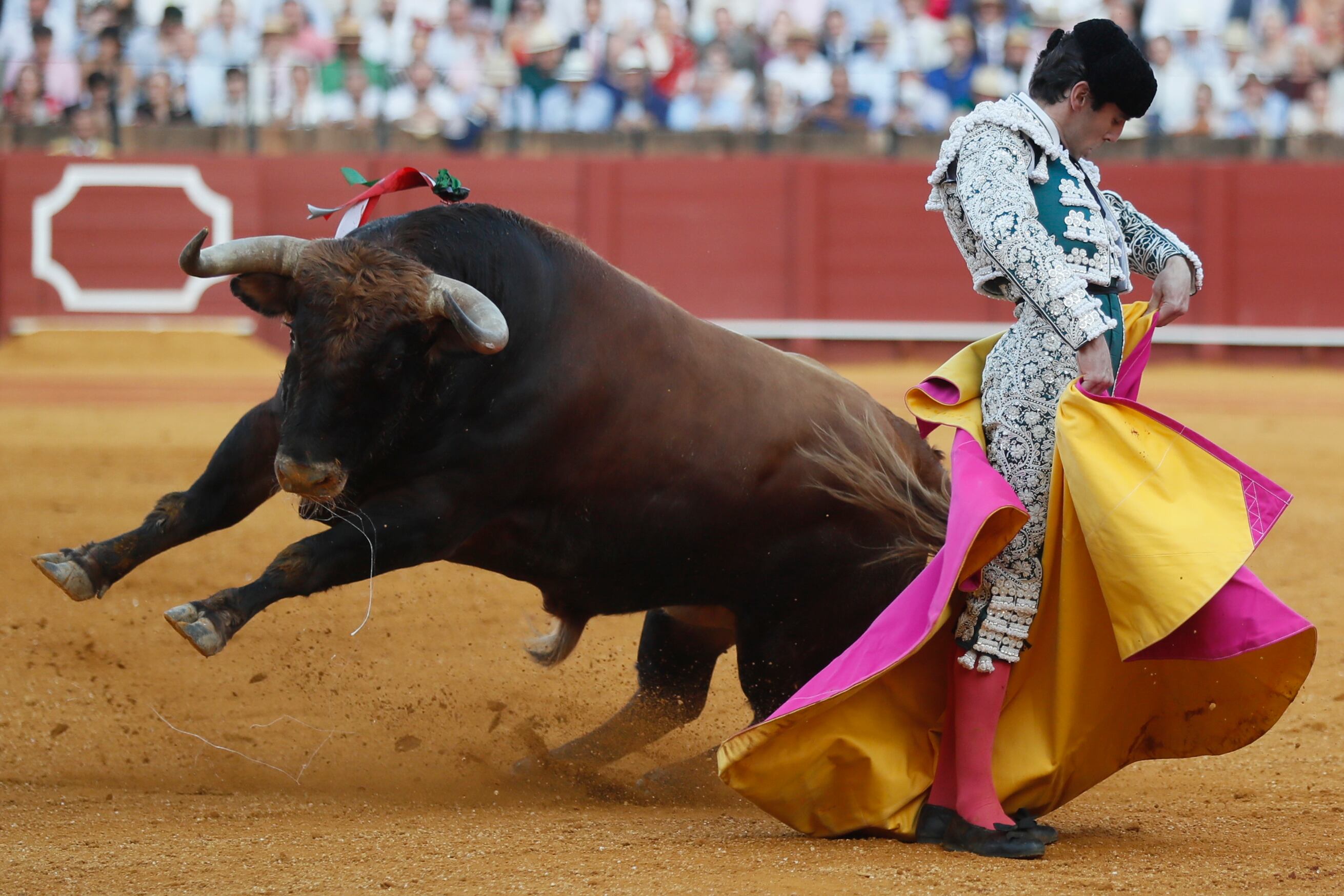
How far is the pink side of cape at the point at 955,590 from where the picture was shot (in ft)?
8.32

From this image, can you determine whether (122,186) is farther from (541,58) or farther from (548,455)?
(548,455)

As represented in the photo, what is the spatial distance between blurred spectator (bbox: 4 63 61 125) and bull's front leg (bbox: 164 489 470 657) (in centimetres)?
885

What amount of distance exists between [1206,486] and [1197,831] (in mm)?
668

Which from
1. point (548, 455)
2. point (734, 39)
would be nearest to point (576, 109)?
point (734, 39)

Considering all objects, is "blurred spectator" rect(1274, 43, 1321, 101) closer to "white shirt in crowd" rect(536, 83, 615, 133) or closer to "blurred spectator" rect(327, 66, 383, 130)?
"white shirt in crowd" rect(536, 83, 615, 133)

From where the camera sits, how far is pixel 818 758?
2.74 meters

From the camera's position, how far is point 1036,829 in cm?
267

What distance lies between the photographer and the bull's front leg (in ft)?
8.48

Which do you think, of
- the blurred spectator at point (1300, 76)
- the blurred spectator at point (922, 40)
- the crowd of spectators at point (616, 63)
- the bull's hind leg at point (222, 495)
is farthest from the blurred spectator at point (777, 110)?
the bull's hind leg at point (222, 495)

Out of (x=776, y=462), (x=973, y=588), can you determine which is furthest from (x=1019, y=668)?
(x=776, y=462)

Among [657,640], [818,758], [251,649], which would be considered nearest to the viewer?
[818,758]

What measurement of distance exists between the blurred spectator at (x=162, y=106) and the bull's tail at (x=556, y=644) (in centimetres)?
786

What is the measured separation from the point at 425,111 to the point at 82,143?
2361mm

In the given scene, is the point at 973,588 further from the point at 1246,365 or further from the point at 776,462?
the point at 1246,365
